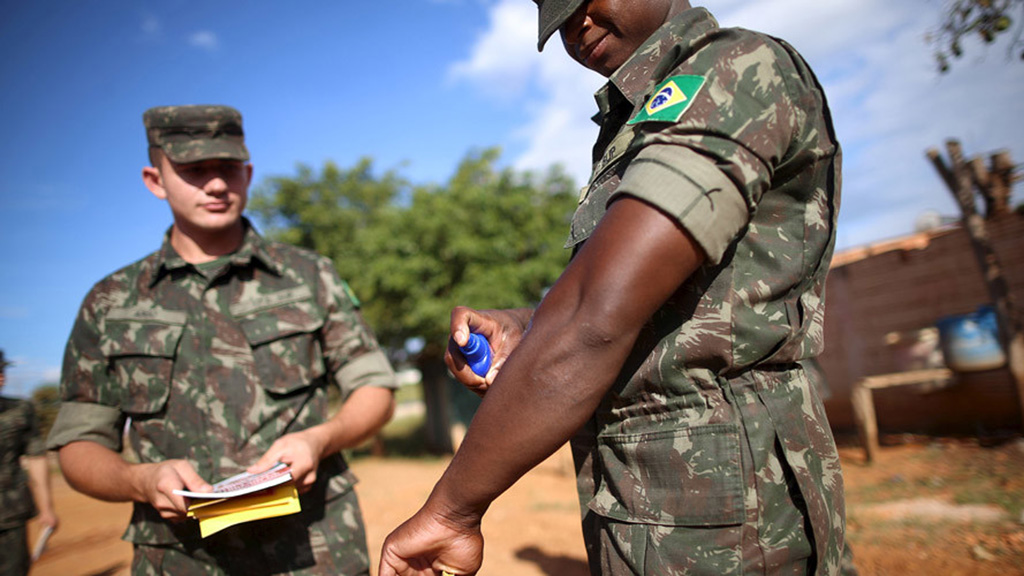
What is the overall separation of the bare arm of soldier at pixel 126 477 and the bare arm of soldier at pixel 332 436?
0.21 metres

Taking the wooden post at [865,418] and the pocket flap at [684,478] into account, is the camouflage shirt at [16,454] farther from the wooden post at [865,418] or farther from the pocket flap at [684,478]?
the wooden post at [865,418]

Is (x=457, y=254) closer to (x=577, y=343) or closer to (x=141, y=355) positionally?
(x=141, y=355)

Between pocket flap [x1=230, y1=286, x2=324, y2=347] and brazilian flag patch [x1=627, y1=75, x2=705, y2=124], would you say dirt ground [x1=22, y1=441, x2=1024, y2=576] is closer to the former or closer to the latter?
pocket flap [x1=230, y1=286, x2=324, y2=347]

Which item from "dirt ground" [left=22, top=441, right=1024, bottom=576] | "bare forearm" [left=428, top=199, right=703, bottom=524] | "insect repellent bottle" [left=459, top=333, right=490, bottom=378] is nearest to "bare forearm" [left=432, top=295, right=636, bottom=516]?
"bare forearm" [left=428, top=199, right=703, bottom=524]

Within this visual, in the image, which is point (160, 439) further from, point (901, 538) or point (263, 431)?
point (901, 538)

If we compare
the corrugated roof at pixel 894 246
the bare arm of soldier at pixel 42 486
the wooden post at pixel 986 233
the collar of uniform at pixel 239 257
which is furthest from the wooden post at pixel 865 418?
the bare arm of soldier at pixel 42 486

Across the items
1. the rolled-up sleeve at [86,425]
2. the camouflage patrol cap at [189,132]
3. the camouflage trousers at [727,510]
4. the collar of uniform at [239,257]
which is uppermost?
the camouflage patrol cap at [189,132]

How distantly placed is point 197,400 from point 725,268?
207cm

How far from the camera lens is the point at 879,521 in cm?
502

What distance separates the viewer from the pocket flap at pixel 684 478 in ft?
3.55

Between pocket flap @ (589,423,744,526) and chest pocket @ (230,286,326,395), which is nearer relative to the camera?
pocket flap @ (589,423,744,526)

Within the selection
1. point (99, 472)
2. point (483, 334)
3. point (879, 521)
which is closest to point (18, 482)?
point (99, 472)

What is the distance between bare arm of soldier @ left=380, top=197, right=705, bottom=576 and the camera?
3.06 feet

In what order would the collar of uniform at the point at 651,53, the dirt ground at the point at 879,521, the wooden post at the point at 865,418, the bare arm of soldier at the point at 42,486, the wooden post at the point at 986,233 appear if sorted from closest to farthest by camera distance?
the collar of uniform at the point at 651,53, the dirt ground at the point at 879,521, the bare arm of soldier at the point at 42,486, the wooden post at the point at 986,233, the wooden post at the point at 865,418
